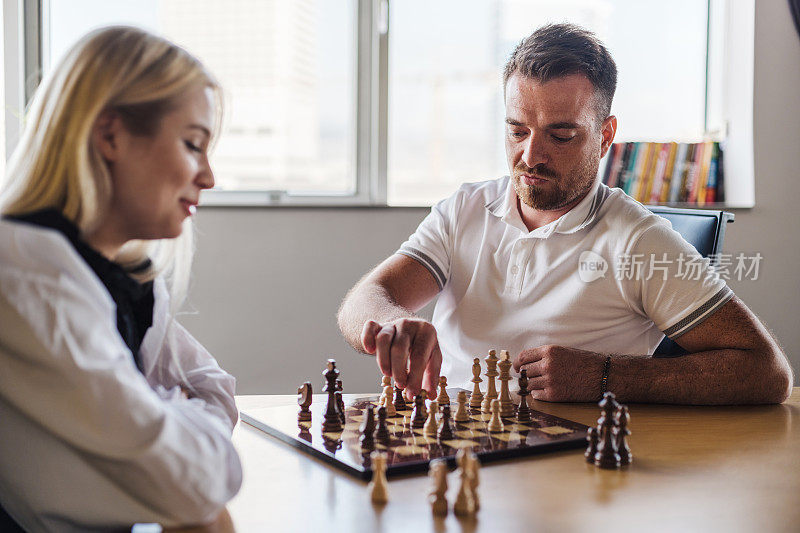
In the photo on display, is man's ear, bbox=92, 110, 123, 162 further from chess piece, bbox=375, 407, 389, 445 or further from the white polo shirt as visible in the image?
the white polo shirt

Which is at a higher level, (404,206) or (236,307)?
(404,206)

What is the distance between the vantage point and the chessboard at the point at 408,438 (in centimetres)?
126

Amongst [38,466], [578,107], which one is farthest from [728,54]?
[38,466]

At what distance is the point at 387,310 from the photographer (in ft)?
6.75

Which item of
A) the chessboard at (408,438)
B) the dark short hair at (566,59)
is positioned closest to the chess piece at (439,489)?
the chessboard at (408,438)

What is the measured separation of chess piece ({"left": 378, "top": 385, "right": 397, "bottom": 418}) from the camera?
5.24ft

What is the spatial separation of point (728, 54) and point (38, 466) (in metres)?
3.63

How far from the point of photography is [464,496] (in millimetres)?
1046

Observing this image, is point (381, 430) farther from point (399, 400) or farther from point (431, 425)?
point (399, 400)

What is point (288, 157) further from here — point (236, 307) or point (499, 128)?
point (499, 128)

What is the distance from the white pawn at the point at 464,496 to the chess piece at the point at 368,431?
0.27m

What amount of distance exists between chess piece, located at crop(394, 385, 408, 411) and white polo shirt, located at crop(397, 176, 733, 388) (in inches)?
Answer: 19.2

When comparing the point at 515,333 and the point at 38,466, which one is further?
the point at 515,333

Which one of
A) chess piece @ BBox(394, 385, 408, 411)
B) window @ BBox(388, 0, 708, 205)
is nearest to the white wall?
window @ BBox(388, 0, 708, 205)
